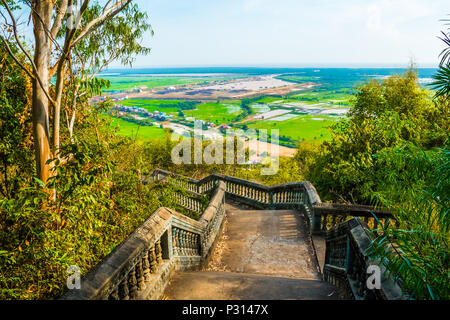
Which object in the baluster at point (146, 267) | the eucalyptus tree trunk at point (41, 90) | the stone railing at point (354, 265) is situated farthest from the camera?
the eucalyptus tree trunk at point (41, 90)

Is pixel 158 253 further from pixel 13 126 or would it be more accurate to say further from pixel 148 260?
pixel 13 126

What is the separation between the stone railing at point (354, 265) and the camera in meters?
2.68

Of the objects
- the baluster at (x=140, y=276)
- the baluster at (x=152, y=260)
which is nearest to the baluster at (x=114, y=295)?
the baluster at (x=140, y=276)

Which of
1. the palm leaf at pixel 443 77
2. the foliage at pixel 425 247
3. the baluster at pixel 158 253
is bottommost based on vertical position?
the baluster at pixel 158 253

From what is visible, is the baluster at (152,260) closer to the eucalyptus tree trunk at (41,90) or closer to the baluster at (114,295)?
the baluster at (114,295)

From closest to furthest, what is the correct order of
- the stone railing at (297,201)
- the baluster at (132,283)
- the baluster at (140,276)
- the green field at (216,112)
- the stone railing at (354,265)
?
the stone railing at (354,265)
the baluster at (132,283)
the baluster at (140,276)
the stone railing at (297,201)
the green field at (216,112)

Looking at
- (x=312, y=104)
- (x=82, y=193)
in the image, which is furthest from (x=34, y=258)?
(x=312, y=104)

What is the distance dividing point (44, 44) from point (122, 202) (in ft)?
13.4

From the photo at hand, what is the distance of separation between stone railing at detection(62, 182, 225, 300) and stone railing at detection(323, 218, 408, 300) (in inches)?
98.0

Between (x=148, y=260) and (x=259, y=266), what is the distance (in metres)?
3.27

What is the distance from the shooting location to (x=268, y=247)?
7148mm

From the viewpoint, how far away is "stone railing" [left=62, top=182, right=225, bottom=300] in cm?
275

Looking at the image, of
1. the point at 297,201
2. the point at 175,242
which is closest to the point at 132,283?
the point at 175,242
